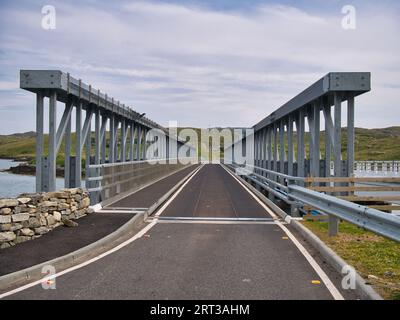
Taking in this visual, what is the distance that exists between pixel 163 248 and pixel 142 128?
72.2 ft

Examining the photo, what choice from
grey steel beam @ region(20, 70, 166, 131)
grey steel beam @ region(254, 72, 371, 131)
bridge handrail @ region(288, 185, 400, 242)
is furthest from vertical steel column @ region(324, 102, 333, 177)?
grey steel beam @ region(20, 70, 166, 131)

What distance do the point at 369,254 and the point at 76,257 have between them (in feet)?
16.2

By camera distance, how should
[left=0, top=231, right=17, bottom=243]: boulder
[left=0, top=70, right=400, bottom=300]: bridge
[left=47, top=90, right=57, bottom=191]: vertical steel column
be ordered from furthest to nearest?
[left=47, top=90, right=57, bottom=191]: vertical steel column
[left=0, top=231, right=17, bottom=243]: boulder
[left=0, top=70, right=400, bottom=300]: bridge

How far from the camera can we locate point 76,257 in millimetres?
7625

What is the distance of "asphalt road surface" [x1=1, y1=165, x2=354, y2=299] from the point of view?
570 cm

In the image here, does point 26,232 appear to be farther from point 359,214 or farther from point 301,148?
point 301,148

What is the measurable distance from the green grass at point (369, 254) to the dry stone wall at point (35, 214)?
5560 mm

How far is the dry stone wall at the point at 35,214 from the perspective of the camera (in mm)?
8234

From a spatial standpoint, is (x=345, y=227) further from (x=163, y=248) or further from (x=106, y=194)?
(x=106, y=194)

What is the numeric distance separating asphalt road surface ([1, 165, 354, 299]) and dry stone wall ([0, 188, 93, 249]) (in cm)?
194

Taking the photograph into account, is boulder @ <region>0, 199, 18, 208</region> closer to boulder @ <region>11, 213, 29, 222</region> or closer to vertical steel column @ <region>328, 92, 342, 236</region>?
boulder @ <region>11, 213, 29, 222</region>

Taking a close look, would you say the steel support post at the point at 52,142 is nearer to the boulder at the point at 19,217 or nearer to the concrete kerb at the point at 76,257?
the concrete kerb at the point at 76,257

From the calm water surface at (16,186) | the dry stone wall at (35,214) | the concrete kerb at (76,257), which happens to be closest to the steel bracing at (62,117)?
the dry stone wall at (35,214)
